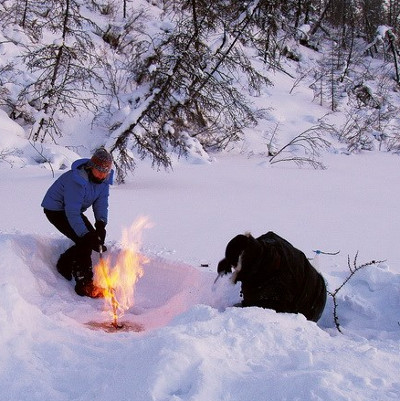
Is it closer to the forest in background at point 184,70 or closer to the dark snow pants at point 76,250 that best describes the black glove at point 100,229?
the dark snow pants at point 76,250

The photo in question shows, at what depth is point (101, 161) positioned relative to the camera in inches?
175

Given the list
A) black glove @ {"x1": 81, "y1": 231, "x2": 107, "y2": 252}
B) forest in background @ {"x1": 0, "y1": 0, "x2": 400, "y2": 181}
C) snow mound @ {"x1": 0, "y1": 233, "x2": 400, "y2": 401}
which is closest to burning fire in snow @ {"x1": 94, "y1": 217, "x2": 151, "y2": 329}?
black glove @ {"x1": 81, "y1": 231, "x2": 107, "y2": 252}

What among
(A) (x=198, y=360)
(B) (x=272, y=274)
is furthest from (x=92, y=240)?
(A) (x=198, y=360)

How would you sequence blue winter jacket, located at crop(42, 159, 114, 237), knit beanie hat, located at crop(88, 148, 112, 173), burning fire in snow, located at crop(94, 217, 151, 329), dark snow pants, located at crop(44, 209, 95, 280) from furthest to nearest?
1. burning fire in snow, located at crop(94, 217, 151, 329)
2. dark snow pants, located at crop(44, 209, 95, 280)
3. blue winter jacket, located at crop(42, 159, 114, 237)
4. knit beanie hat, located at crop(88, 148, 112, 173)

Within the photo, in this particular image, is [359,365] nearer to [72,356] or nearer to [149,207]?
[72,356]

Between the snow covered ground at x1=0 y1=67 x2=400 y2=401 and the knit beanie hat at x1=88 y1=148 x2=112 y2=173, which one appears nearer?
the snow covered ground at x1=0 y1=67 x2=400 y2=401

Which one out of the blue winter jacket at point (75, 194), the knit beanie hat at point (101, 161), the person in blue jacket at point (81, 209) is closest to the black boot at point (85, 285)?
the person in blue jacket at point (81, 209)

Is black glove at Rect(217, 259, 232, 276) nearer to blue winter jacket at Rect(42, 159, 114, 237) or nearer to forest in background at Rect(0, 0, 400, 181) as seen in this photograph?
blue winter jacket at Rect(42, 159, 114, 237)

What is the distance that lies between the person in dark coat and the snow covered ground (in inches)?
8.6

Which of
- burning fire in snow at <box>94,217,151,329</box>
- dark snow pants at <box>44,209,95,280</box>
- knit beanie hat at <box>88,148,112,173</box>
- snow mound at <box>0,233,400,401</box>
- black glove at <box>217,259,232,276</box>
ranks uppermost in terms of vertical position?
knit beanie hat at <box>88,148,112,173</box>

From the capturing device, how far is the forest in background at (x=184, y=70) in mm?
9992

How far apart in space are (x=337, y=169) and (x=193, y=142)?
3.70m

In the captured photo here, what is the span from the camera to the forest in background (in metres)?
9.99

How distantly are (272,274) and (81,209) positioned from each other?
2.19m
